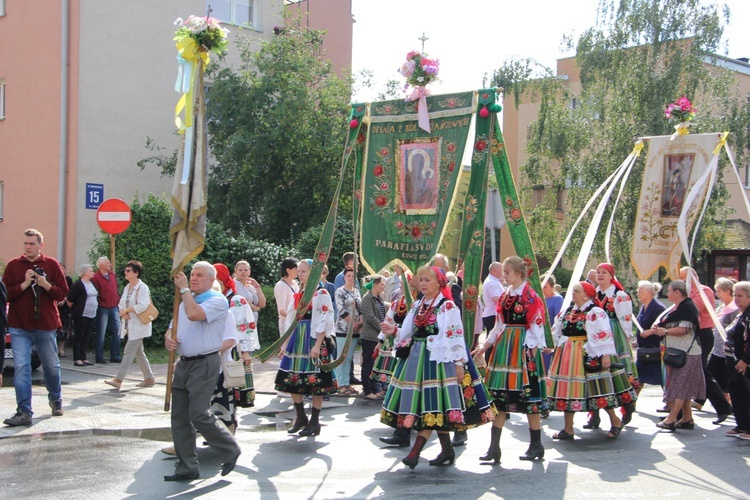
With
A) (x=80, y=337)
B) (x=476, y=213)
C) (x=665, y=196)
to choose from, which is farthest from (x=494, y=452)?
(x=80, y=337)

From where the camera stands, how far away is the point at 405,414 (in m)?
7.54

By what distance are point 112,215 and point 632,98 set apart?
17.6m

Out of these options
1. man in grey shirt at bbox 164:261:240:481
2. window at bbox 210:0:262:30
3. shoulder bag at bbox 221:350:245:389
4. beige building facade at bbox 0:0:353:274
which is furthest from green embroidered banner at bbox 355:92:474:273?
window at bbox 210:0:262:30

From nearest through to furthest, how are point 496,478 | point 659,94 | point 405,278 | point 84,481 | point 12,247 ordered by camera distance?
point 84,481
point 496,478
point 405,278
point 12,247
point 659,94

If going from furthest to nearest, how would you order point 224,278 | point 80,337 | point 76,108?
point 76,108
point 80,337
point 224,278

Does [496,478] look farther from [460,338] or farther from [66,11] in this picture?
[66,11]

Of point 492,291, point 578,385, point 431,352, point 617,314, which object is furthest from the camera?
point 492,291

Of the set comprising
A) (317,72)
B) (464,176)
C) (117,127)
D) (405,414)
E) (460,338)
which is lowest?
(405,414)

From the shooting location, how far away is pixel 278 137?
20.7 metres

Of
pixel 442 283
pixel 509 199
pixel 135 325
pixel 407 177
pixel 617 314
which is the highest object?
pixel 407 177

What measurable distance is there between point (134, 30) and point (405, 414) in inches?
702

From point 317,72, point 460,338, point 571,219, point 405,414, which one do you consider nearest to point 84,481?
point 405,414

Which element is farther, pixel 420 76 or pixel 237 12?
pixel 237 12

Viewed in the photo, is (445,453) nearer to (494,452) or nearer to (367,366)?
(494,452)
